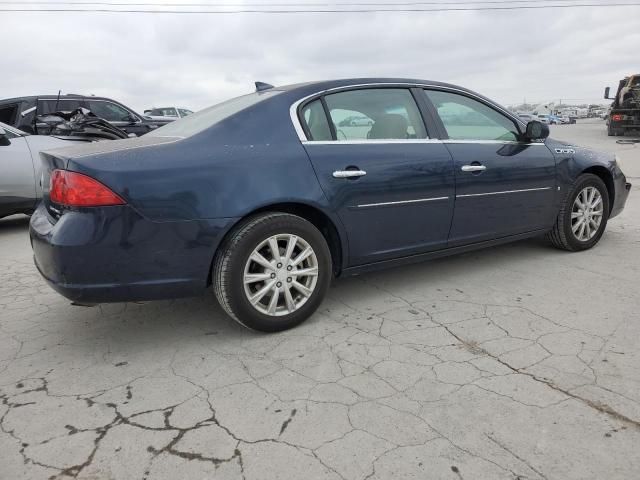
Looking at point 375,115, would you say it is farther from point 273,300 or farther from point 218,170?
point 273,300

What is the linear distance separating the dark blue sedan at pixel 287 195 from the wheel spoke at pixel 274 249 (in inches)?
0.4

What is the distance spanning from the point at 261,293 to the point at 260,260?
0.19 metres

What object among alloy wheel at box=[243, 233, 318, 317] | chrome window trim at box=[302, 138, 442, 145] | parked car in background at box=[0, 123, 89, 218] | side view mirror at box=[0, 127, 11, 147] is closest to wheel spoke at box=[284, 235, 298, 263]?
alloy wheel at box=[243, 233, 318, 317]

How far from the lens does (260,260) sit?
2871mm

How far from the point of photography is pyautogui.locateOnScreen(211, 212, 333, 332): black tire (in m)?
2.78

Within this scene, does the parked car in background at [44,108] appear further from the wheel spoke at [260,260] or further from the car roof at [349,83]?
the wheel spoke at [260,260]

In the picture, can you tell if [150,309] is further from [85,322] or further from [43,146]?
[43,146]

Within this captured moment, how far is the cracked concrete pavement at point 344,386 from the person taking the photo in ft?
6.31

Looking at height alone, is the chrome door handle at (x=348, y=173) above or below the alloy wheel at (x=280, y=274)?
above

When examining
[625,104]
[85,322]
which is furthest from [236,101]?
[625,104]

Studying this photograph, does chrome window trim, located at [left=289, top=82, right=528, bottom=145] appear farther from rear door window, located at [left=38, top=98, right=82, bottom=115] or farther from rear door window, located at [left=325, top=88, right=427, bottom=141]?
rear door window, located at [left=38, top=98, right=82, bottom=115]

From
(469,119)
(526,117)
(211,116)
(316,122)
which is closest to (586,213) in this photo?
(469,119)

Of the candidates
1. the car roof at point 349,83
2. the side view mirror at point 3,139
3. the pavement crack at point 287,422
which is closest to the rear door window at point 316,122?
the car roof at point 349,83

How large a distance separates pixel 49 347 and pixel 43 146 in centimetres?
428
